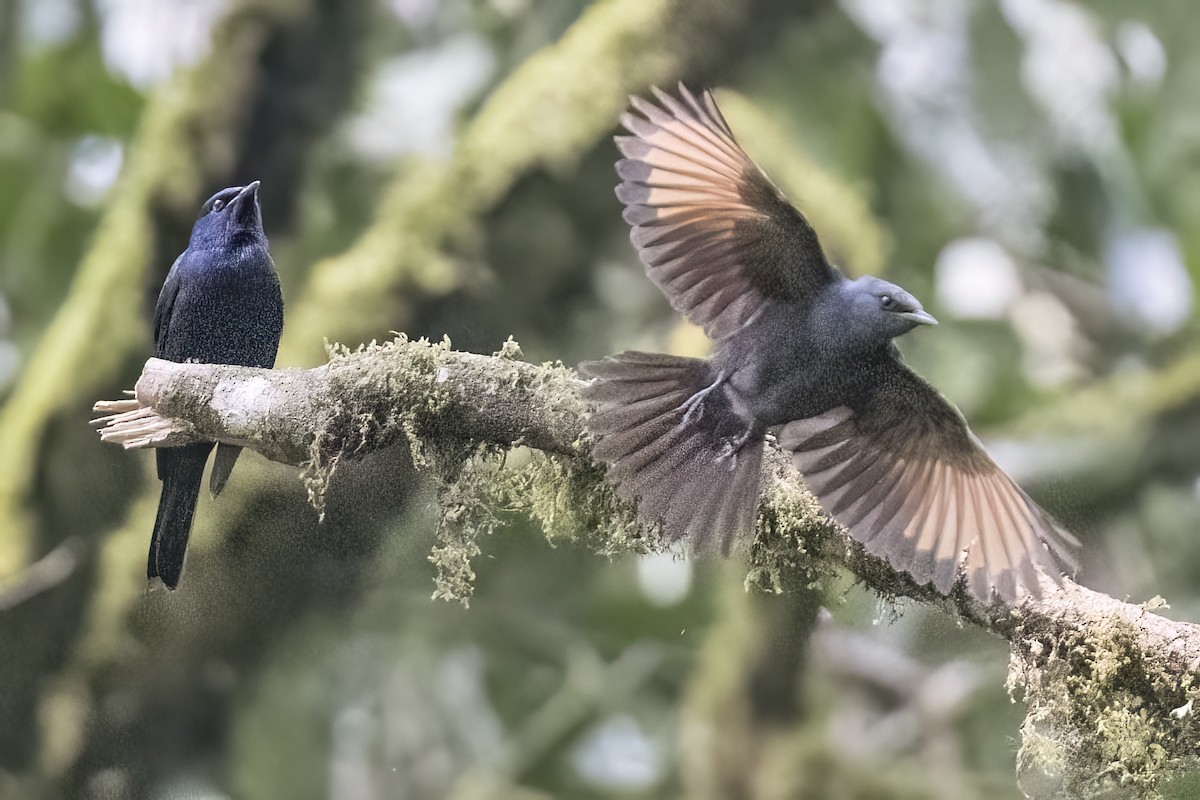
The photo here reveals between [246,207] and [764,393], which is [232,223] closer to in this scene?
[246,207]

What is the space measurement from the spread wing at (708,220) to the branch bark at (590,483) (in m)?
0.20

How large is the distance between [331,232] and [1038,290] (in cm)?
169

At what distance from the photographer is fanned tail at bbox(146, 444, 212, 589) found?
5.50ft

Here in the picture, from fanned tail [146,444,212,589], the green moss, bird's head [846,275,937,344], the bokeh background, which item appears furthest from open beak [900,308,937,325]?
fanned tail [146,444,212,589]

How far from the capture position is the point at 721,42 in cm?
229

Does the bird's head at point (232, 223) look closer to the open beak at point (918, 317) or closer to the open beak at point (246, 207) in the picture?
the open beak at point (246, 207)

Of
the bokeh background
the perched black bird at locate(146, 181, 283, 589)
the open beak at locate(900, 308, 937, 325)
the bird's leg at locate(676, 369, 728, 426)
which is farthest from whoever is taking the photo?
the bokeh background

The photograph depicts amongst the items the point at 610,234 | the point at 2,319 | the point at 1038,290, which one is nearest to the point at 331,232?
the point at 610,234

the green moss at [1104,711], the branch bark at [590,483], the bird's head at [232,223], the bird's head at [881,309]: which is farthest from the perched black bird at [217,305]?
the green moss at [1104,711]

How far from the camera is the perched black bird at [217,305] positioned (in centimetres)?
161

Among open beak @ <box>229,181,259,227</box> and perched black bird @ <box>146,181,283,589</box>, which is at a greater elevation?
open beak @ <box>229,181,259,227</box>

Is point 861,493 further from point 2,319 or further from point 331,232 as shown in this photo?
point 2,319

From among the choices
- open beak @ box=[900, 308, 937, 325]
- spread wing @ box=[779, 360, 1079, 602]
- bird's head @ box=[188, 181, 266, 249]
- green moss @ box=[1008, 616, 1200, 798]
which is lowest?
green moss @ box=[1008, 616, 1200, 798]

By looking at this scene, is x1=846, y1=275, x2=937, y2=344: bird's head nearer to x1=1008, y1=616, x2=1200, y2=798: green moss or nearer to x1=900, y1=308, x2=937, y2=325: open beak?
x1=900, y1=308, x2=937, y2=325: open beak
